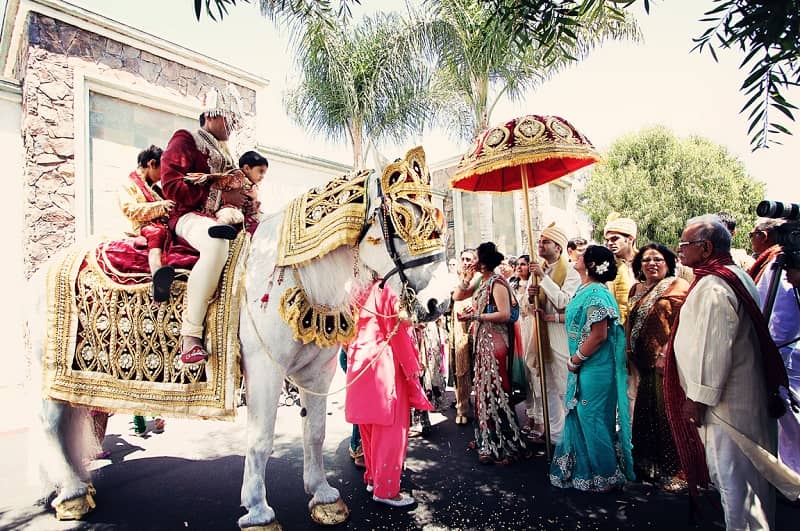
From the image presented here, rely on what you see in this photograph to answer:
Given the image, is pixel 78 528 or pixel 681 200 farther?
pixel 681 200

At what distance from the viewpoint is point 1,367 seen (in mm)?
6551

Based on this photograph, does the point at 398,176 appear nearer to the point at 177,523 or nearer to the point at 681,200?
the point at 177,523

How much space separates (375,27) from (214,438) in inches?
424

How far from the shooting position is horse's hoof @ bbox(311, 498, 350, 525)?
2893 mm

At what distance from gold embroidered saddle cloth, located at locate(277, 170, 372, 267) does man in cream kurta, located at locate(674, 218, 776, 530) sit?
195 cm

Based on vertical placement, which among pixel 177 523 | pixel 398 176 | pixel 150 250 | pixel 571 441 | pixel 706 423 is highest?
pixel 398 176

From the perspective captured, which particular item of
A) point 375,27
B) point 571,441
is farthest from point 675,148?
point 571,441

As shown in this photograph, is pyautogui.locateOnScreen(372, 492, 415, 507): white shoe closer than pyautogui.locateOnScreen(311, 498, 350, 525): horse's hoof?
No

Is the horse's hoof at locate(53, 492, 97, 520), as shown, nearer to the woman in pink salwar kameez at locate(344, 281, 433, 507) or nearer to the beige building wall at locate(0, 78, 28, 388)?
the woman in pink salwar kameez at locate(344, 281, 433, 507)

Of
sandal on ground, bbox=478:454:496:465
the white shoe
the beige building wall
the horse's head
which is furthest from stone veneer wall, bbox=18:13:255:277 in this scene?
sandal on ground, bbox=478:454:496:465

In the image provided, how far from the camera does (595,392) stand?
3340 millimetres

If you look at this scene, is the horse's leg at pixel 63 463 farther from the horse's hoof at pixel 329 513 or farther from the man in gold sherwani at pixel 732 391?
the man in gold sherwani at pixel 732 391

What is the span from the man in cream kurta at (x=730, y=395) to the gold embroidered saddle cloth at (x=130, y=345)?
8.64 feet

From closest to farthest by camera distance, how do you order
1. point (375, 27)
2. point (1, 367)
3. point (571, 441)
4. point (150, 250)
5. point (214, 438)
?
point (150, 250)
point (571, 441)
point (214, 438)
point (1, 367)
point (375, 27)
